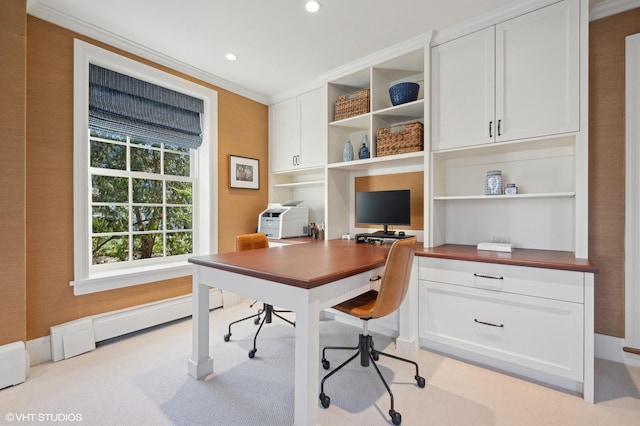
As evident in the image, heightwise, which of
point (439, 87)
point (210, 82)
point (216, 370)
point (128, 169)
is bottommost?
point (216, 370)

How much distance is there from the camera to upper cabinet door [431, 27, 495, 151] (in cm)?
231

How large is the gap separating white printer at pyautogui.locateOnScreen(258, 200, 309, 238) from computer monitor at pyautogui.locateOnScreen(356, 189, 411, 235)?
0.89m

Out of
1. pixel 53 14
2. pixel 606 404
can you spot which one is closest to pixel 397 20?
pixel 53 14

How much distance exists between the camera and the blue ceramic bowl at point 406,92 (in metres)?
2.75

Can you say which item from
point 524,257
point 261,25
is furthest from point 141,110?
point 524,257

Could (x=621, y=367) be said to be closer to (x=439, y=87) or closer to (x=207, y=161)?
(x=439, y=87)

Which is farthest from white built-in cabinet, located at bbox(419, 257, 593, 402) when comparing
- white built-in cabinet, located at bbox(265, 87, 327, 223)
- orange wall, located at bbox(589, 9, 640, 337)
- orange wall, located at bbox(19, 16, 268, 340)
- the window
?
orange wall, located at bbox(19, 16, 268, 340)

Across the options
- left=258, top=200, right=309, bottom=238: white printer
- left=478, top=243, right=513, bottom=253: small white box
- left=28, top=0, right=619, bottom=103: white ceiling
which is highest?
left=28, top=0, right=619, bottom=103: white ceiling

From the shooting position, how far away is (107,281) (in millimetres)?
2586

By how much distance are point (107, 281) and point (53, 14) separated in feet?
7.01

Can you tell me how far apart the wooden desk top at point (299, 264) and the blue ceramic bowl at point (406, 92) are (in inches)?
60.3

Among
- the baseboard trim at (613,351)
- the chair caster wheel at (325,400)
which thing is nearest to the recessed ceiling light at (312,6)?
the chair caster wheel at (325,400)

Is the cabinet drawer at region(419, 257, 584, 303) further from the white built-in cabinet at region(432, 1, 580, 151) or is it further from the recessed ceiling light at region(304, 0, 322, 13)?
the recessed ceiling light at region(304, 0, 322, 13)

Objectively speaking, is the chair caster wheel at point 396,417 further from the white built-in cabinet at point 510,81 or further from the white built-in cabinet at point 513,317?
the white built-in cabinet at point 510,81
